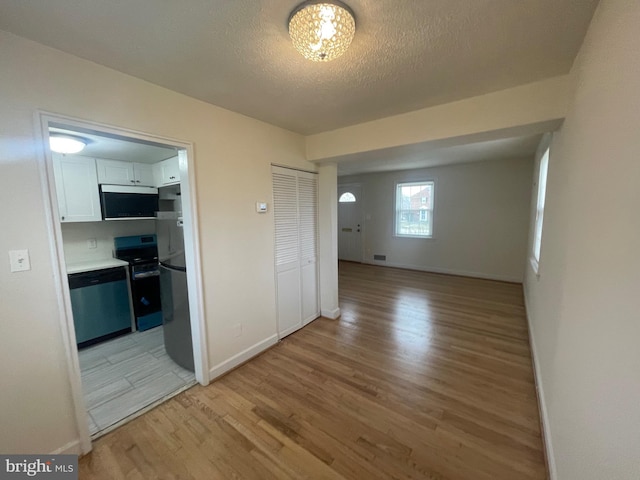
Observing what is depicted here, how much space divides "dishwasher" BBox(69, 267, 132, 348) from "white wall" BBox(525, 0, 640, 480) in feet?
13.1

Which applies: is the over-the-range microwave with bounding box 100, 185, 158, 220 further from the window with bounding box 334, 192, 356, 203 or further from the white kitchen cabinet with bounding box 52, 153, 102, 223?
the window with bounding box 334, 192, 356, 203

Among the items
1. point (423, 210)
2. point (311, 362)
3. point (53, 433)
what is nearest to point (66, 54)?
point (53, 433)

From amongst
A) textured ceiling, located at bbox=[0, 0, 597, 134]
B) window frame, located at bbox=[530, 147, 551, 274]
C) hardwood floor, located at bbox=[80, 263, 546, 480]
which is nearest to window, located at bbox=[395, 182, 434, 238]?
window frame, located at bbox=[530, 147, 551, 274]

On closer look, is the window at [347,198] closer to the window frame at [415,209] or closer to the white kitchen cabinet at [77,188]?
the window frame at [415,209]

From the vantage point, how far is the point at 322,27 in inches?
44.7

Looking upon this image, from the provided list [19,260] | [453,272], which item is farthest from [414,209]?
[19,260]

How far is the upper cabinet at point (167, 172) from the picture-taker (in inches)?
113

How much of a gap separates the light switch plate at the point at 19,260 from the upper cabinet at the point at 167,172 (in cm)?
156

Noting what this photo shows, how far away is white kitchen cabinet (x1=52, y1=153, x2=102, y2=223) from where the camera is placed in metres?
2.76

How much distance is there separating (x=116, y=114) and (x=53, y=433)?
6.43 ft

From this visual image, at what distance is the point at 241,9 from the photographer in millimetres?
1115

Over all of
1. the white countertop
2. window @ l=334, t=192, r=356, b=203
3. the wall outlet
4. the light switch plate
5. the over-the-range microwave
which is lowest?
the wall outlet

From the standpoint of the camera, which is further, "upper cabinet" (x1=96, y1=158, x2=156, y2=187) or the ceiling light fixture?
"upper cabinet" (x1=96, y1=158, x2=156, y2=187)

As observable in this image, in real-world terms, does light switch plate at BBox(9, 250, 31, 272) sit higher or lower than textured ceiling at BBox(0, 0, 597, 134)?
lower
